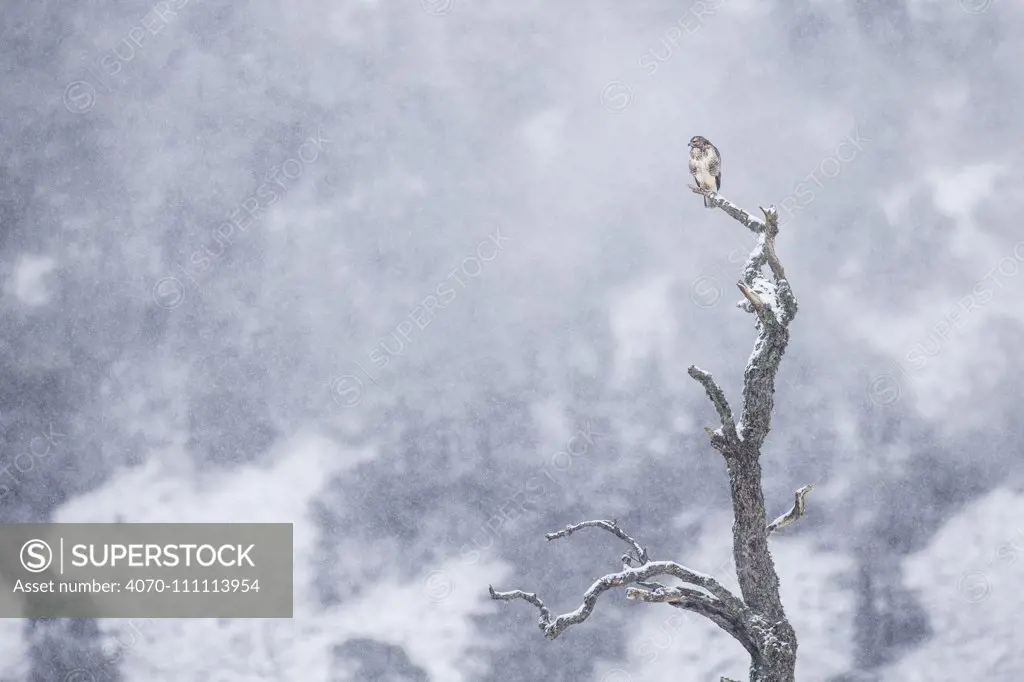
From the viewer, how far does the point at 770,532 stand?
7074 mm

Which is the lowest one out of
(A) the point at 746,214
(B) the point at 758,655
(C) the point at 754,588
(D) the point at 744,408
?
(B) the point at 758,655

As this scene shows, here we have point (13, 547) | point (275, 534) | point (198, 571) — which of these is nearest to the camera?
point (198, 571)

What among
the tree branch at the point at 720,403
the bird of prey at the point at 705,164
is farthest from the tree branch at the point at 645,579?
the bird of prey at the point at 705,164

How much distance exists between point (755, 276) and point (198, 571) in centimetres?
1556

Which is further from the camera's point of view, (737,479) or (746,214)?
(746,214)

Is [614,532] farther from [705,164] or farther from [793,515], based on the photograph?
[705,164]

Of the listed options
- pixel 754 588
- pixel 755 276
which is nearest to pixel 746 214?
pixel 755 276

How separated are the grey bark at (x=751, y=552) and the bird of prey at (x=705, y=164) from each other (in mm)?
863

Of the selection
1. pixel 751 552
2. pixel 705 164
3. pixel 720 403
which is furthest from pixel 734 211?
pixel 751 552

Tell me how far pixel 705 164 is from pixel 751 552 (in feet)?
11.2

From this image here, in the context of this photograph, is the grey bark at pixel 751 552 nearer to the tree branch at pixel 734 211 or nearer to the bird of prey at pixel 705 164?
the tree branch at pixel 734 211

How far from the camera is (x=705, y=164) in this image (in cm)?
800

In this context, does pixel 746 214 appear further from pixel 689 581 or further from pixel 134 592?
pixel 134 592

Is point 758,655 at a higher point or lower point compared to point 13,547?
lower
